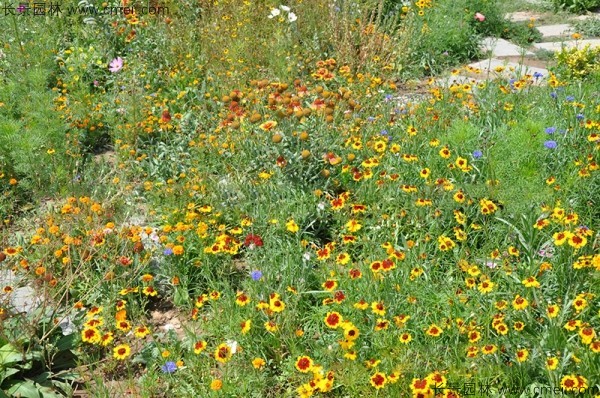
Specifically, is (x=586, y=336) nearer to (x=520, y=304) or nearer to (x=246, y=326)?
(x=520, y=304)

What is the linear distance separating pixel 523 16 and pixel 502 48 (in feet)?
5.37

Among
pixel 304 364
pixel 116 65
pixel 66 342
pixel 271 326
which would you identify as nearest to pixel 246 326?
pixel 271 326

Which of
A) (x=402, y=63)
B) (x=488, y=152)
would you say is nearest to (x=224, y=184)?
(x=488, y=152)

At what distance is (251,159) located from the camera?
4062 millimetres

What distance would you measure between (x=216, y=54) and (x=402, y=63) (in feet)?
5.79

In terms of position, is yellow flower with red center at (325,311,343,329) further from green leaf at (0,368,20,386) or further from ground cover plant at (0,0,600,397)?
green leaf at (0,368,20,386)

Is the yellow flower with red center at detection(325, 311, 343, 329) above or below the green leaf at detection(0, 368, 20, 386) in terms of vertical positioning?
above

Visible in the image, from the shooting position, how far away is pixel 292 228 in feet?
10.1

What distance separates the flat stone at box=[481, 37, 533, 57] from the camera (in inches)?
251

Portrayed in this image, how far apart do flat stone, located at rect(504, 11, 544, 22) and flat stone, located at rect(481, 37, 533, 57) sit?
974 millimetres

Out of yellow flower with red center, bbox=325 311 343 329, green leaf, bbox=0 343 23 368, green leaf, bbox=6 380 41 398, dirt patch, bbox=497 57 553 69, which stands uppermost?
yellow flower with red center, bbox=325 311 343 329

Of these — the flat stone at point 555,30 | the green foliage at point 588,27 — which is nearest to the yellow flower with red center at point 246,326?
the flat stone at point 555,30

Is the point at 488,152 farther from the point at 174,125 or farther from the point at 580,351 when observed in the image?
the point at 174,125

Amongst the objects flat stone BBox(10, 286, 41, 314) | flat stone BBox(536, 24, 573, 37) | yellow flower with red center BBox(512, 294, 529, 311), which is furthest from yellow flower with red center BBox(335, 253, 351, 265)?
flat stone BBox(536, 24, 573, 37)
